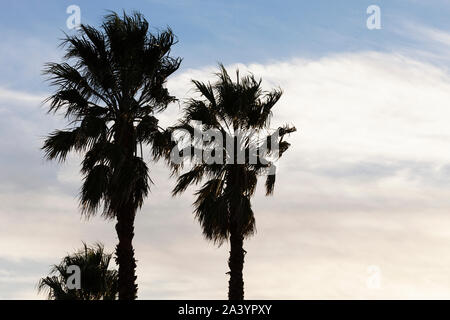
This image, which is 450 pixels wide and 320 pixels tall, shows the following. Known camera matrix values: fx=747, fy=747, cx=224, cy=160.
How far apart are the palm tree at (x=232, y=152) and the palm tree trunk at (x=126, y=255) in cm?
240

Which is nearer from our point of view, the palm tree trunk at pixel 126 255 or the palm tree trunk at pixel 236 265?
the palm tree trunk at pixel 126 255

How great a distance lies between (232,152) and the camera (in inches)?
1113

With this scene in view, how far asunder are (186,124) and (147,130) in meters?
1.56

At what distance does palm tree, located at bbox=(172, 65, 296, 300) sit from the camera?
27281 mm

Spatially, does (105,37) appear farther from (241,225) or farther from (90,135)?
(241,225)

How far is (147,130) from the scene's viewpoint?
92.8ft

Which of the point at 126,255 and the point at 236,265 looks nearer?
the point at 126,255

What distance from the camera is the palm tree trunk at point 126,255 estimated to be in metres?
26.3

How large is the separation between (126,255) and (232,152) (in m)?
5.56

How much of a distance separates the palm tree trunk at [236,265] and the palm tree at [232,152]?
0.12 ft

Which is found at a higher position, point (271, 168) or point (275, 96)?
point (275, 96)

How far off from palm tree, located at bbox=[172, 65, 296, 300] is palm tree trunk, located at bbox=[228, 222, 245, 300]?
0.04 metres
